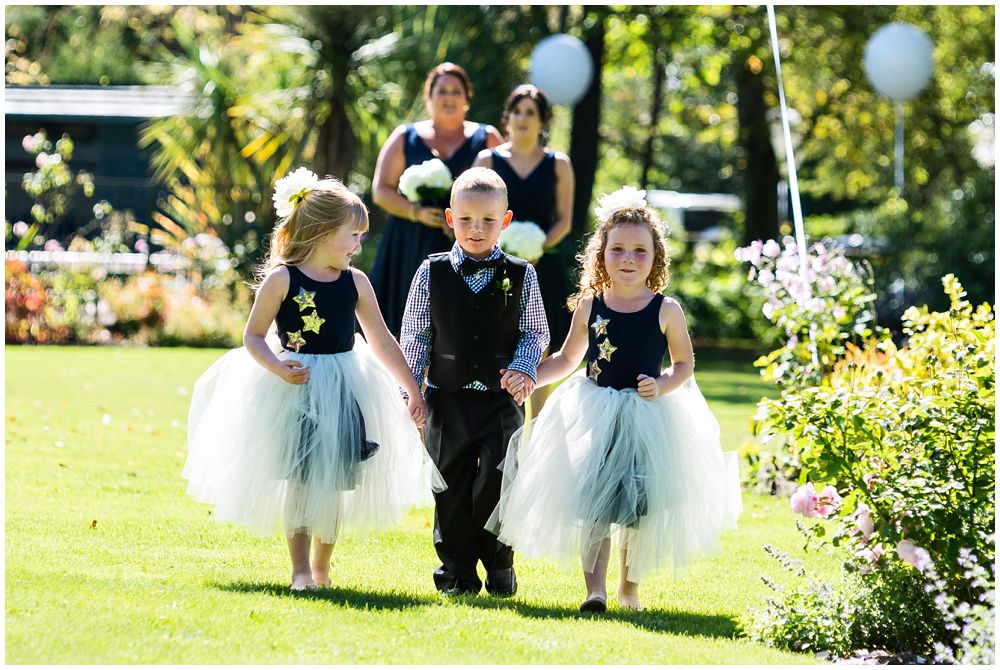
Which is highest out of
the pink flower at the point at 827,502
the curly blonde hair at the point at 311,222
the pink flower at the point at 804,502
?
the curly blonde hair at the point at 311,222

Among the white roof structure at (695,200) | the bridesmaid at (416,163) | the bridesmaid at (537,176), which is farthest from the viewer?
the white roof structure at (695,200)

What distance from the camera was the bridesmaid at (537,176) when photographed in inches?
260

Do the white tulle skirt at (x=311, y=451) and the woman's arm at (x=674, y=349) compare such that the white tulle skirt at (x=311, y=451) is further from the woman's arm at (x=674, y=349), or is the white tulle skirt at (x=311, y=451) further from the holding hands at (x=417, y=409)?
the woman's arm at (x=674, y=349)

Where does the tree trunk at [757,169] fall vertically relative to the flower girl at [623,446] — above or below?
above

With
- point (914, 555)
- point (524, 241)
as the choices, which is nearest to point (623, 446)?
point (914, 555)

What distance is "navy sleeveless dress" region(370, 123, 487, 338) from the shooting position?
679 cm

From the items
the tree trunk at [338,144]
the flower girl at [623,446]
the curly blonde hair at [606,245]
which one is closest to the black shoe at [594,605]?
the flower girl at [623,446]

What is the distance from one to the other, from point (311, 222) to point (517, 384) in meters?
0.95

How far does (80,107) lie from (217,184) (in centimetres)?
1116

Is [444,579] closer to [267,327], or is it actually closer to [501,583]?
[501,583]

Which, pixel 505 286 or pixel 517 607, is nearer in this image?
pixel 517 607

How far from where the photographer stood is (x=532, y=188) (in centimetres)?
670

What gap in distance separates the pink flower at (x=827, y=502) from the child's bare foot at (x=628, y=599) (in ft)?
2.35

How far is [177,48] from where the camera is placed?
3478cm
